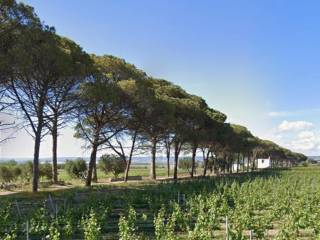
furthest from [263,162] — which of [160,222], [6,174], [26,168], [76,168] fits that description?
[160,222]

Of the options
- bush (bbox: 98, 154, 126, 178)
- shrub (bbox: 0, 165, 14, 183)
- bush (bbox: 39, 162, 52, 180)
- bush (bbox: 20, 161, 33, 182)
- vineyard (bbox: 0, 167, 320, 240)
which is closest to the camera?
vineyard (bbox: 0, 167, 320, 240)

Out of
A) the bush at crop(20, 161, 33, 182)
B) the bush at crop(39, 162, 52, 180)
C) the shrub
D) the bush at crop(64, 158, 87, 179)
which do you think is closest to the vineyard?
the bush at crop(39, 162, 52, 180)

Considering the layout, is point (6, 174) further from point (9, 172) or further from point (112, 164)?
point (112, 164)

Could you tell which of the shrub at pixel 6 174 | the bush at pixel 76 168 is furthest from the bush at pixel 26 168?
the bush at pixel 76 168

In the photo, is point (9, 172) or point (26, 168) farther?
point (26, 168)

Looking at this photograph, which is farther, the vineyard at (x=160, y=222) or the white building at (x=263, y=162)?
the white building at (x=263, y=162)

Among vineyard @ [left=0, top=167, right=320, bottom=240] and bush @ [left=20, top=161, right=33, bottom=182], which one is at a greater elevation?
bush @ [left=20, top=161, right=33, bottom=182]

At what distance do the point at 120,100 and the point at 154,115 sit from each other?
230 inches

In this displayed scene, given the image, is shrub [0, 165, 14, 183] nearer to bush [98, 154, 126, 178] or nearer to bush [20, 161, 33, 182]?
bush [20, 161, 33, 182]

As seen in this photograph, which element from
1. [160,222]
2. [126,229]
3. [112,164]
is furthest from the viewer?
[112,164]

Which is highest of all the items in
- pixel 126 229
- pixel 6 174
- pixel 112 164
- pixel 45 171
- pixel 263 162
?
pixel 263 162

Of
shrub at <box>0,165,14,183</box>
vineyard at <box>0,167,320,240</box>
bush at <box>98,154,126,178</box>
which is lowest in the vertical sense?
vineyard at <box>0,167,320,240</box>

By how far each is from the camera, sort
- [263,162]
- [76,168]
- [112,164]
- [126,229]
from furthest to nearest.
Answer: [263,162], [112,164], [76,168], [126,229]

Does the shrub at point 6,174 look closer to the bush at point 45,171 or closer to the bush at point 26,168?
the bush at point 26,168
